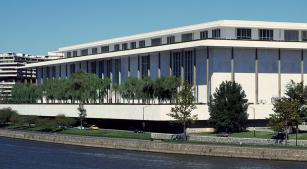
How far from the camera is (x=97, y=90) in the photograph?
408ft

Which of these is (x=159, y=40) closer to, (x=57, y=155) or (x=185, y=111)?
(x=185, y=111)

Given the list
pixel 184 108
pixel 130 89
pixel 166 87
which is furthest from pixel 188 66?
pixel 184 108

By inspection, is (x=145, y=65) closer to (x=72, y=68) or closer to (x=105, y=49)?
(x=105, y=49)

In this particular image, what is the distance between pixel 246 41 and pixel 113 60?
110ft

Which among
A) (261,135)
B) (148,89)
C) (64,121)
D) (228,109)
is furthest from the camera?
(64,121)

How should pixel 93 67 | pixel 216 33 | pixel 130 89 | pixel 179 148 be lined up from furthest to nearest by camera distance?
pixel 93 67
pixel 130 89
pixel 216 33
pixel 179 148

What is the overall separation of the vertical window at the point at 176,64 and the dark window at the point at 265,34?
13.9 meters

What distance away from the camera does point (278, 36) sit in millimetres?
111375

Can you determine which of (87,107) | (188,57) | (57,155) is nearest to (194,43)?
(188,57)

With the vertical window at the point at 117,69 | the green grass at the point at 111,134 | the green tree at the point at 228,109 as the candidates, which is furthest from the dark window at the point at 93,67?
the green tree at the point at 228,109

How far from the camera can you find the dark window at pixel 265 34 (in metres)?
110

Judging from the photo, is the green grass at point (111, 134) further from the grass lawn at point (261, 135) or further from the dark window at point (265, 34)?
the dark window at point (265, 34)

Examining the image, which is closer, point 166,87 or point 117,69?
point 166,87

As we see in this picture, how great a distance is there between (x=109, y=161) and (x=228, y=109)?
25988mm
